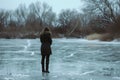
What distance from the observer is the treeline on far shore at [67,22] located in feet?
223

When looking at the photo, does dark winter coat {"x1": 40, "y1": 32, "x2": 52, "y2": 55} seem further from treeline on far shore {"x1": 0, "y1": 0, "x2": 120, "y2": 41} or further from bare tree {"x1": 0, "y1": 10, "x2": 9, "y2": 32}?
bare tree {"x1": 0, "y1": 10, "x2": 9, "y2": 32}

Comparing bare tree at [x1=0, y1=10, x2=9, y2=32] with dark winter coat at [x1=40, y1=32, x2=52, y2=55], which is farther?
bare tree at [x1=0, y1=10, x2=9, y2=32]

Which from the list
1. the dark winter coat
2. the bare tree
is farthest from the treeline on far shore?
the dark winter coat

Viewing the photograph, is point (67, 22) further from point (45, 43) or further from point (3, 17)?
point (45, 43)

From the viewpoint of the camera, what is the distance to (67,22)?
133 m

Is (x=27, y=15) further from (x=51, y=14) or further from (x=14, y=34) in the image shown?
(x=14, y=34)

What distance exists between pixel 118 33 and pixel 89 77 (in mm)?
46326

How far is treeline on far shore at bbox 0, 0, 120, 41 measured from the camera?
6788 cm

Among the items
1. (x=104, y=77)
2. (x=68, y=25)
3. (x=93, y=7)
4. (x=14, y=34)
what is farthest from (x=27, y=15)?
(x=104, y=77)

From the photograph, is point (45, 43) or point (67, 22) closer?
point (45, 43)

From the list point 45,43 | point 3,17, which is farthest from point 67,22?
point 45,43

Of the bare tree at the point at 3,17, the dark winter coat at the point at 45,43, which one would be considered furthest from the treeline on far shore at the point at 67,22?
the dark winter coat at the point at 45,43

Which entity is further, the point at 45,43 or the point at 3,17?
the point at 3,17

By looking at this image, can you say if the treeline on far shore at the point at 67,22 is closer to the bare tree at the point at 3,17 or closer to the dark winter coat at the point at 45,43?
the bare tree at the point at 3,17
